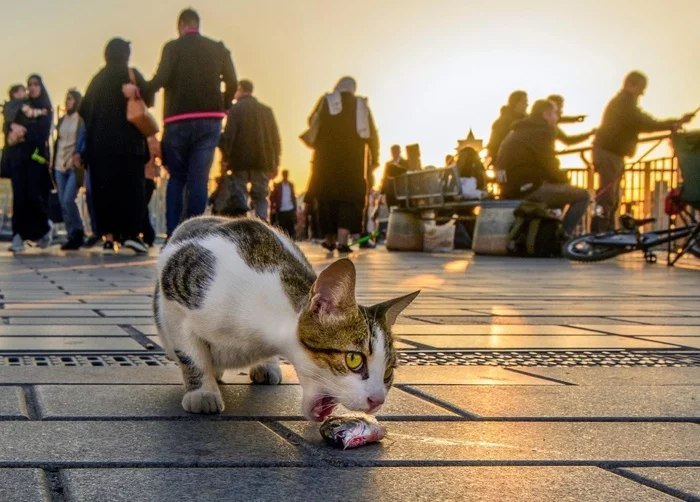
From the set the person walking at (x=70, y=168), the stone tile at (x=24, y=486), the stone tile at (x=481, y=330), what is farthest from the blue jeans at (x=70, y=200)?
the stone tile at (x=24, y=486)

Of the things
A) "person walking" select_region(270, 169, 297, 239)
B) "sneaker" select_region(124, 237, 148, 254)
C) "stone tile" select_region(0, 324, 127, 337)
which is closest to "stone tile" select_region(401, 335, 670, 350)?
"stone tile" select_region(0, 324, 127, 337)

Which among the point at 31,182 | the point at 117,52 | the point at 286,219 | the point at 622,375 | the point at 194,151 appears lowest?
the point at 286,219

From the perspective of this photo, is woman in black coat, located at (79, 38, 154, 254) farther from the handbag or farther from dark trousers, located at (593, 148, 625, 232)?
dark trousers, located at (593, 148, 625, 232)

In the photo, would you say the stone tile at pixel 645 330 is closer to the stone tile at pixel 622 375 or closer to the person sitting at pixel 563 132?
the stone tile at pixel 622 375

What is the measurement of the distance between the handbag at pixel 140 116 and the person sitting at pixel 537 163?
4.33 m

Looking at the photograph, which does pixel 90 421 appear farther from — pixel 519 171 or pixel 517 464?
pixel 519 171

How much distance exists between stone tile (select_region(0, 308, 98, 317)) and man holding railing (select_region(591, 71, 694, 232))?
8187mm

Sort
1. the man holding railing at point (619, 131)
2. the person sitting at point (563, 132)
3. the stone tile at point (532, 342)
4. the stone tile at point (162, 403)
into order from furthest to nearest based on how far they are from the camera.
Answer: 1. the person sitting at point (563, 132)
2. the man holding railing at point (619, 131)
3. the stone tile at point (532, 342)
4. the stone tile at point (162, 403)

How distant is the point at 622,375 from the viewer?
2.96 meters

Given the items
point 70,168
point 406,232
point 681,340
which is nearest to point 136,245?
point 70,168

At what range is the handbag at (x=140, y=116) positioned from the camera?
9977 mm

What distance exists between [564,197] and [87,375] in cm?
1008

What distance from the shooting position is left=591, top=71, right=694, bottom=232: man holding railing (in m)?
A: 11.6

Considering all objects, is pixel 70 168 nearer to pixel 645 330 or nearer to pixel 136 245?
pixel 136 245
